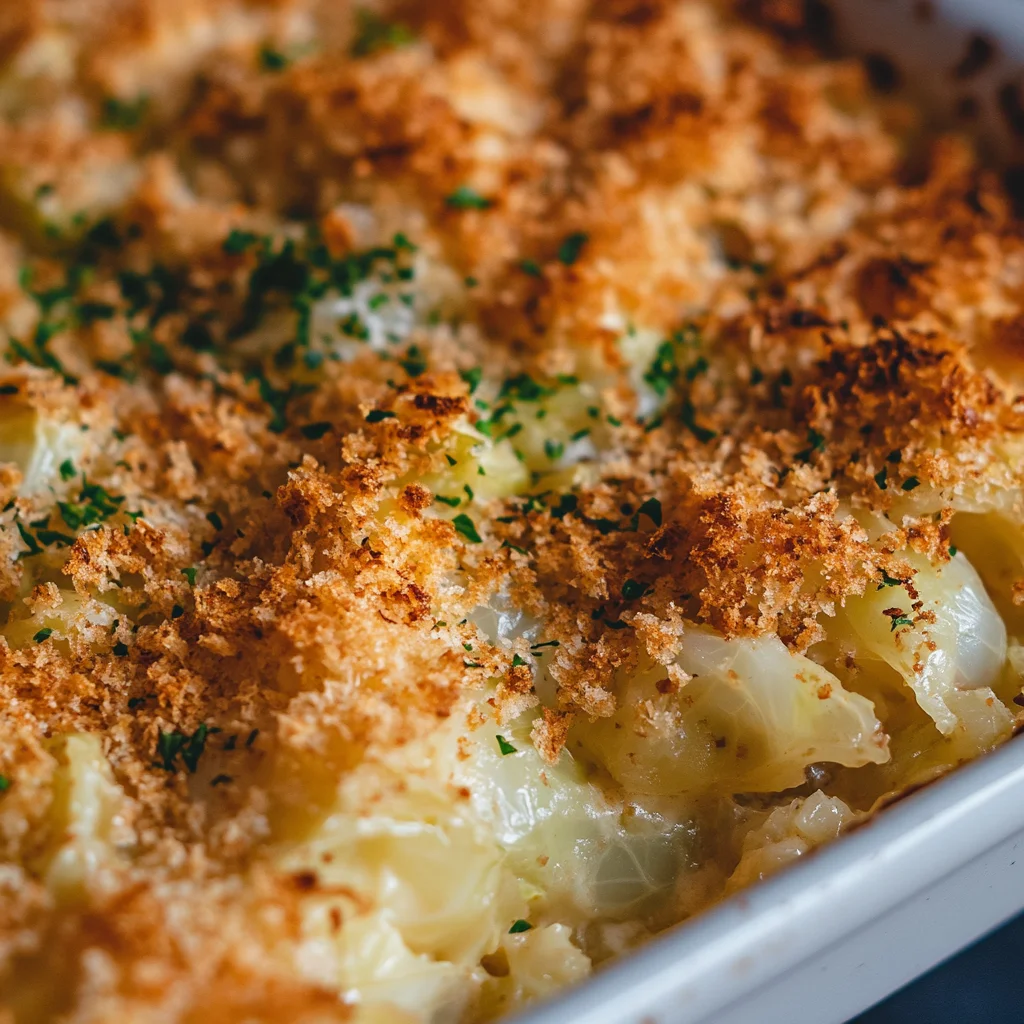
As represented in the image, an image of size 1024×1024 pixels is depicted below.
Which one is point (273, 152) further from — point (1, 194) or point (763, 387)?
point (763, 387)

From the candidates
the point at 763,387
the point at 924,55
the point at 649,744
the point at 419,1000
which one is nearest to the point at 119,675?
the point at 419,1000

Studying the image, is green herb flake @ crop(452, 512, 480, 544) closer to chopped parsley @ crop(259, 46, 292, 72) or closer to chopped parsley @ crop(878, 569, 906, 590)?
chopped parsley @ crop(878, 569, 906, 590)

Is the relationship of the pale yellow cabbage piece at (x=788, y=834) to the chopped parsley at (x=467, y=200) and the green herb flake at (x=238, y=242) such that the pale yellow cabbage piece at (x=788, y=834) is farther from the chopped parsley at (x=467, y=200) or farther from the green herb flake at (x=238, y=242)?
the green herb flake at (x=238, y=242)

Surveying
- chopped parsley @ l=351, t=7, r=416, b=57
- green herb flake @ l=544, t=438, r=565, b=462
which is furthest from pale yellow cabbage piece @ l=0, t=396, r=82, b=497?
chopped parsley @ l=351, t=7, r=416, b=57

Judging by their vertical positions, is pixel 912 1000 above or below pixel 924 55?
below

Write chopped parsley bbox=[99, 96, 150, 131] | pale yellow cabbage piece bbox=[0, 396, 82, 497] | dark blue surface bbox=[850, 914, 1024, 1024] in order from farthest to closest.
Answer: chopped parsley bbox=[99, 96, 150, 131]
pale yellow cabbage piece bbox=[0, 396, 82, 497]
dark blue surface bbox=[850, 914, 1024, 1024]

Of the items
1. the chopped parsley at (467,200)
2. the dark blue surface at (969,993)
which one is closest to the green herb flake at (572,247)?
the chopped parsley at (467,200)

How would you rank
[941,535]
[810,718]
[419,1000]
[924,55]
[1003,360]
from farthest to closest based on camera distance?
1. [924,55]
2. [1003,360]
3. [941,535]
4. [810,718]
5. [419,1000]

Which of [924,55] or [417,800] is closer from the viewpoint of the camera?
[417,800]
